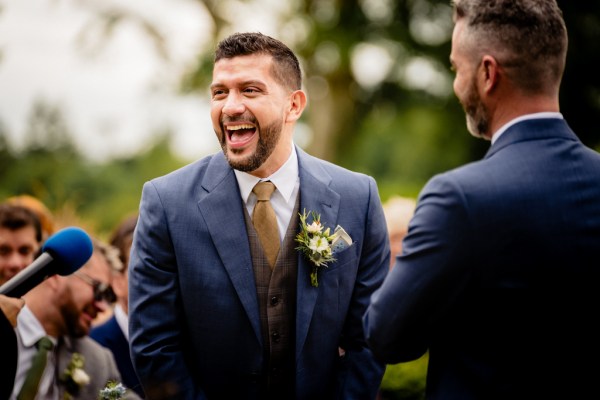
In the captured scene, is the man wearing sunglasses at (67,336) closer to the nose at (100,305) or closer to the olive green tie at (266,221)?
the nose at (100,305)

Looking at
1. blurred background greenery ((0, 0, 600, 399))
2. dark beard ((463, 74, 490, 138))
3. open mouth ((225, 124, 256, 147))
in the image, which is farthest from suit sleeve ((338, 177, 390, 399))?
blurred background greenery ((0, 0, 600, 399))

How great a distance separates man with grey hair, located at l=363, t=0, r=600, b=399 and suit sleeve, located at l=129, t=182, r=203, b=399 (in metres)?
1.17

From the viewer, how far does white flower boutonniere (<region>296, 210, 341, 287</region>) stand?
3496 mm

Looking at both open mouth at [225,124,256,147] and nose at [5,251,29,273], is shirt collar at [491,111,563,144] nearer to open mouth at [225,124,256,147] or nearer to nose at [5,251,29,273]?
open mouth at [225,124,256,147]

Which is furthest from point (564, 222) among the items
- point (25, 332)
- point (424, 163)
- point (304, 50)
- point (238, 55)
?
point (424, 163)

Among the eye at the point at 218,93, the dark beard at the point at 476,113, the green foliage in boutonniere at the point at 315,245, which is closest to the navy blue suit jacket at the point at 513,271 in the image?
the dark beard at the point at 476,113

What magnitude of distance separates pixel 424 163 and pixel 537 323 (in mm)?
23892

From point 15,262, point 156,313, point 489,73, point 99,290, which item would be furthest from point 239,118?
point 15,262

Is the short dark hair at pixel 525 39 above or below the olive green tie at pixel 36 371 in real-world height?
above

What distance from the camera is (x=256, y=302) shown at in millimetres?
3479

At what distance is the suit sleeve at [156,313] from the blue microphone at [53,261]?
0.27 meters

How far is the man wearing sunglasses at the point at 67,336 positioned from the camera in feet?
14.3

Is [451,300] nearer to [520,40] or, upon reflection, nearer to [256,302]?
[520,40]

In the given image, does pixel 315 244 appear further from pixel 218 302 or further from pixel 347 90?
pixel 347 90
